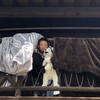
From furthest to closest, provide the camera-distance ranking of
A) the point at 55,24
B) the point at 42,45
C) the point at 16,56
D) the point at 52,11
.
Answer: the point at 55,24 < the point at 52,11 < the point at 42,45 < the point at 16,56

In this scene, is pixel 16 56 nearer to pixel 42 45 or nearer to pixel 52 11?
pixel 42 45

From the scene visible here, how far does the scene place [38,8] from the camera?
6.50 metres

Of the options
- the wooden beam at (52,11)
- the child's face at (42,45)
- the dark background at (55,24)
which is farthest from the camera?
the dark background at (55,24)

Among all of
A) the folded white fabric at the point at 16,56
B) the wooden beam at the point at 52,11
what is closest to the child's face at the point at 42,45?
the folded white fabric at the point at 16,56

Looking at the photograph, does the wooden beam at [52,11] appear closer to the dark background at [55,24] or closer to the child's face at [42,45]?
the dark background at [55,24]

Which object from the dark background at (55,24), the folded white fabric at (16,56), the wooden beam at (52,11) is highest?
the wooden beam at (52,11)

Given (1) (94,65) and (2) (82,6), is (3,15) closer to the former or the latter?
(2) (82,6)

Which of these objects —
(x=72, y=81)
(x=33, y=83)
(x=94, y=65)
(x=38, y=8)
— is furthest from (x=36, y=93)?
(x=38, y=8)

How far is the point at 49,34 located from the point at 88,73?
6.89ft

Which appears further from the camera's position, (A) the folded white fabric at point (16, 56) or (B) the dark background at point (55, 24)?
(B) the dark background at point (55, 24)

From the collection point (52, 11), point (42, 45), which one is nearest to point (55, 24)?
point (52, 11)

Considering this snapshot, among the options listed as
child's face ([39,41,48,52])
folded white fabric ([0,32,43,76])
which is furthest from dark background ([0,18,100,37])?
folded white fabric ([0,32,43,76])

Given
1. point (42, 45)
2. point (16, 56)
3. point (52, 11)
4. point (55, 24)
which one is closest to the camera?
point (16, 56)

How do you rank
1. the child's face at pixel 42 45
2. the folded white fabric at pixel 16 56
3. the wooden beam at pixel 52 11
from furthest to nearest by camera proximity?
the wooden beam at pixel 52 11, the child's face at pixel 42 45, the folded white fabric at pixel 16 56
